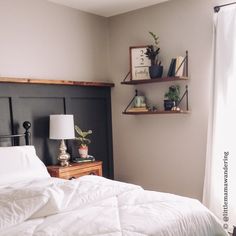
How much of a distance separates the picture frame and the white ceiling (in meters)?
0.49

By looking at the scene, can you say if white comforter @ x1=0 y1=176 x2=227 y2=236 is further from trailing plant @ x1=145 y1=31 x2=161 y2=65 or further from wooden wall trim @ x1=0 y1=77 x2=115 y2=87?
trailing plant @ x1=145 y1=31 x2=161 y2=65

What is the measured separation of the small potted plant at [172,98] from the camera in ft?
10.3

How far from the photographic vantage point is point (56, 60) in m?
3.29

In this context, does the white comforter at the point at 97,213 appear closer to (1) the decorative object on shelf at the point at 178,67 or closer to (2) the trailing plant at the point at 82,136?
(2) the trailing plant at the point at 82,136

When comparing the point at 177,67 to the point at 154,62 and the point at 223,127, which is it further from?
the point at 223,127

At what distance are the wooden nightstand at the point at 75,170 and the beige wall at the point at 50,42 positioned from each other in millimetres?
984

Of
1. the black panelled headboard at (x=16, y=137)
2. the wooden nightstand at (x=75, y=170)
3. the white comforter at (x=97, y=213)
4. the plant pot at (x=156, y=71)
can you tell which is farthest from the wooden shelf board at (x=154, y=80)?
the white comforter at (x=97, y=213)

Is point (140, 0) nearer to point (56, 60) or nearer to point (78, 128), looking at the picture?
point (56, 60)

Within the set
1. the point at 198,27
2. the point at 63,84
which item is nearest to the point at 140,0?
the point at 198,27

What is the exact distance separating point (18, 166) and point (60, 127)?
2.09 ft

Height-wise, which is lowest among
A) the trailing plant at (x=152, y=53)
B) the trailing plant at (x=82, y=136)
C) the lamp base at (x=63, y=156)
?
A: the lamp base at (x=63, y=156)

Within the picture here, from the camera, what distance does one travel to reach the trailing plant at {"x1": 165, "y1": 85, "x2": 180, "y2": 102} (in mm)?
3146

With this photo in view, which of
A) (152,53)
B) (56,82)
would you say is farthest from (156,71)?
(56,82)

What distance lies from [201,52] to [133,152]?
1424 millimetres
